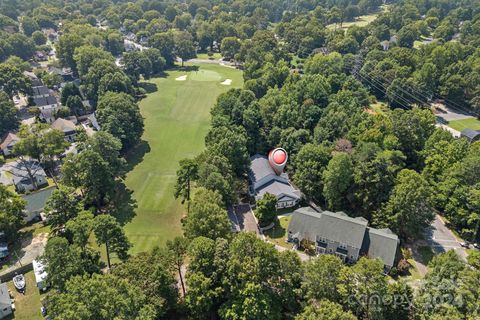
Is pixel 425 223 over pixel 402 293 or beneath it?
beneath

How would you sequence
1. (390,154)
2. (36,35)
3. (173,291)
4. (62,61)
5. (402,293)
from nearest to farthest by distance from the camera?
1. (402,293)
2. (173,291)
3. (390,154)
4. (62,61)
5. (36,35)

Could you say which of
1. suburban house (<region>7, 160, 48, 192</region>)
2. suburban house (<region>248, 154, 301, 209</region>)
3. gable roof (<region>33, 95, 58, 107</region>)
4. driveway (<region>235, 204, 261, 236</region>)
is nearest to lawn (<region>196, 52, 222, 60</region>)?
gable roof (<region>33, 95, 58, 107</region>)

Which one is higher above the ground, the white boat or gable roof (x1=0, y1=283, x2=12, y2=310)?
gable roof (x1=0, y1=283, x2=12, y2=310)

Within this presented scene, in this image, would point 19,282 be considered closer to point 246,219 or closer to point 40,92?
point 246,219

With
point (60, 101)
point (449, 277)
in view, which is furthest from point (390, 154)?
point (60, 101)

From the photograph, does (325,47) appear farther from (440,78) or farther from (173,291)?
(173,291)

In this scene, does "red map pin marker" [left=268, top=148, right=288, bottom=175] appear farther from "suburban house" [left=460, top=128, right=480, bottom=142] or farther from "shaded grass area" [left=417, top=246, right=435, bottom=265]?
"suburban house" [left=460, top=128, right=480, bottom=142]
